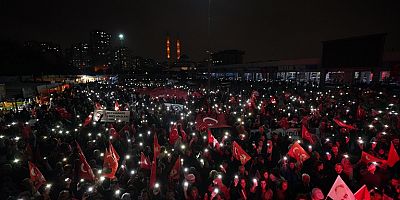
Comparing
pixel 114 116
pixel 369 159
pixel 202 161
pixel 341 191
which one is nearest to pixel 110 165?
pixel 202 161

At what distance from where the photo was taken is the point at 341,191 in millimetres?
5129

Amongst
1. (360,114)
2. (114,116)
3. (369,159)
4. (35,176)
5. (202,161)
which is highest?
(114,116)

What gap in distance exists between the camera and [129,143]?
967cm

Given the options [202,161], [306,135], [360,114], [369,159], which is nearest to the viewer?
[369,159]

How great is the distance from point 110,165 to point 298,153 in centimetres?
516

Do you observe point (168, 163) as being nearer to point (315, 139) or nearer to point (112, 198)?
point (112, 198)

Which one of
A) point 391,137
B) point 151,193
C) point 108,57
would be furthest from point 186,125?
point 108,57

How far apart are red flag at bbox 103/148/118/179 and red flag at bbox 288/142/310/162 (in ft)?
16.0

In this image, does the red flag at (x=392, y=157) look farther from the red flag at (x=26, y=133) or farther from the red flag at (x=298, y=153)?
the red flag at (x=26, y=133)

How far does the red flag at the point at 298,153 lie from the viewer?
758 centimetres

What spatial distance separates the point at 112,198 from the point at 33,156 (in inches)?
161

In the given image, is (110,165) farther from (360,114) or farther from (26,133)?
(360,114)

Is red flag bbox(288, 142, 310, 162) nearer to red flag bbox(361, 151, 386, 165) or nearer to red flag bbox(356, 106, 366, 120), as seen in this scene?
red flag bbox(361, 151, 386, 165)

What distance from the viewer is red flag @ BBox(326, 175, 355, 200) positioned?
5.03m
